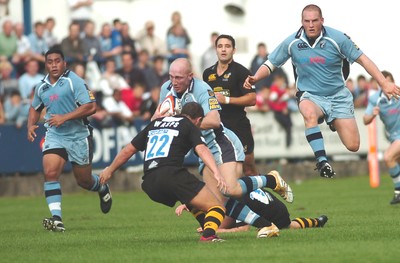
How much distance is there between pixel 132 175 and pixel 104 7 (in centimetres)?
615

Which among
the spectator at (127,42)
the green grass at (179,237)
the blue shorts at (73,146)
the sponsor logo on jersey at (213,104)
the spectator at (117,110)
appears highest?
the spectator at (127,42)

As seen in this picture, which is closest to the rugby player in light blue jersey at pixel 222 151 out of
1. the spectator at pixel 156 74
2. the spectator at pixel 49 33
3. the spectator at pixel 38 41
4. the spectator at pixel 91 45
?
the spectator at pixel 38 41

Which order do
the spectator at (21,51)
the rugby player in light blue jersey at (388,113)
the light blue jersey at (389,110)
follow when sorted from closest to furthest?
the rugby player in light blue jersey at (388,113) → the light blue jersey at (389,110) → the spectator at (21,51)

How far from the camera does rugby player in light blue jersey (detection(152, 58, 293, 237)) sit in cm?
1466

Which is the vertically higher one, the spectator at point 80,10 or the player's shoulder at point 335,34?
the spectator at point 80,10

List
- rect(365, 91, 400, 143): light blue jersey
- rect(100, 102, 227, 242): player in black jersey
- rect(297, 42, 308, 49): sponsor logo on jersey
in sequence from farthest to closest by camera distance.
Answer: rect(365, 91, 400, 143): light blue jersey, rect(297, 42, 308, 49): sponsor logo on jersey, rect(100, 102, 227, 242): player in black jersey

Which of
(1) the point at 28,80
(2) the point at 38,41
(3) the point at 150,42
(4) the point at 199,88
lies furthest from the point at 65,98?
(3) the point at 150,42

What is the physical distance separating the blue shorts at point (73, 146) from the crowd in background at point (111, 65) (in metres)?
8.87

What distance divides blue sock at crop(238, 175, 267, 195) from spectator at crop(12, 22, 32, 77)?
13980 millimetres

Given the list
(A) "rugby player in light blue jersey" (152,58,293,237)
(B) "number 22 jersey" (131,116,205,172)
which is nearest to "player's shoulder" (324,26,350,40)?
(A) "rugby player in light blue jersey" (152,58,293,237)

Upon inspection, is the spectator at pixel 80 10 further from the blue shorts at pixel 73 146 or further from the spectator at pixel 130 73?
the blue shorts at pixel 73 146

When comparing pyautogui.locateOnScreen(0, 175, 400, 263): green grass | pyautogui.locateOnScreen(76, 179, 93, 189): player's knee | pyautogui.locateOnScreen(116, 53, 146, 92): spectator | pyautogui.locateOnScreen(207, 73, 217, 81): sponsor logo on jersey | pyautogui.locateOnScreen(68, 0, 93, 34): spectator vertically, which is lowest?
pyautogui.locateOnScreen(0, 175, 400, 263): green grass

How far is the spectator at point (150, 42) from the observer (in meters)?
31.3

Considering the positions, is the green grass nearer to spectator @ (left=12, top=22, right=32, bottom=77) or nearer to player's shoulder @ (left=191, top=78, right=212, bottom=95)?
player's shoulder @ (left=191, top=78, right=212, bottom=95)
